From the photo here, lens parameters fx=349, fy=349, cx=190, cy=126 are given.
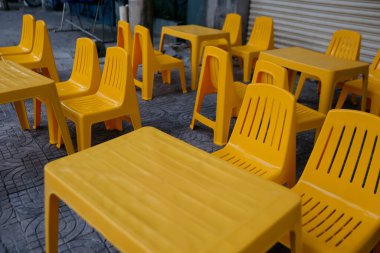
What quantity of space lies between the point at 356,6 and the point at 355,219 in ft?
14.4

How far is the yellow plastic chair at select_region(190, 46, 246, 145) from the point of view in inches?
125

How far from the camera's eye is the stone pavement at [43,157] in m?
2.15

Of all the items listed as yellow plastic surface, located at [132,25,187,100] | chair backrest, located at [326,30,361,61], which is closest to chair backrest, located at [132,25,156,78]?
yellow plastic surface, located at [132,25,187,100]

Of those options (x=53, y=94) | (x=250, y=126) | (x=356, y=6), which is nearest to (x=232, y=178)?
(x=250, y=126)

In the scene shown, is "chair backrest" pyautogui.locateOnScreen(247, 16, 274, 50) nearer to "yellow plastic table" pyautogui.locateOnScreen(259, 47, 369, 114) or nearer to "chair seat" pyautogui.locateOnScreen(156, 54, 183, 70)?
"yellow plastic table" pyautogui.locateOnScreen(259, 47, 369, 114)

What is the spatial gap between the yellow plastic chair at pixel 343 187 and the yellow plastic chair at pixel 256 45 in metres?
3.71

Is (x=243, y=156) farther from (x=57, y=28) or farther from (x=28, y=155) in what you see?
(x=57, y=28)

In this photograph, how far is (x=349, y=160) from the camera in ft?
5.85

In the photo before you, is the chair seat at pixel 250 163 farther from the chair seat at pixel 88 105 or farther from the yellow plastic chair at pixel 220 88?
the chair seat at pixel 88 105

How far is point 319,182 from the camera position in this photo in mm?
1861

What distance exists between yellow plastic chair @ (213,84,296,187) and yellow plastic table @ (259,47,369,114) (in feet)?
4.98

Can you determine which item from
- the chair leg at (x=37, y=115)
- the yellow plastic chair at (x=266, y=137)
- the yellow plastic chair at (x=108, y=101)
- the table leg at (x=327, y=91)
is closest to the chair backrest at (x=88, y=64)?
the yellow plastic chair at (x=108, y=101)

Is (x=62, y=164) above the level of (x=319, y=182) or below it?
above

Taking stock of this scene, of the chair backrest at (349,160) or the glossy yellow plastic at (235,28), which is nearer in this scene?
the chair backrest at (349,160)
